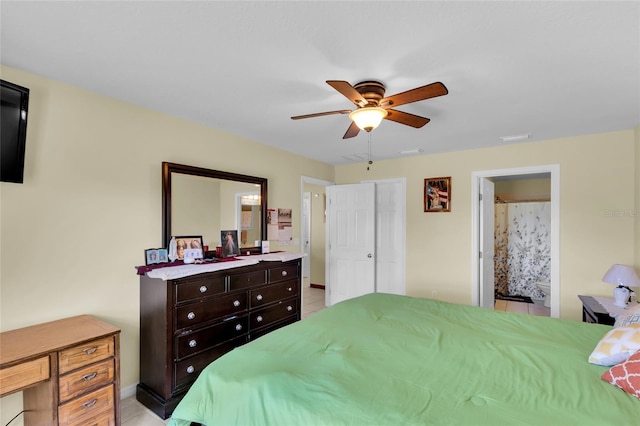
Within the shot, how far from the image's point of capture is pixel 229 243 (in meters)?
3.15

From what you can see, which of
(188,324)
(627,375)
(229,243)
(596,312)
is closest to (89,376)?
(188,324)

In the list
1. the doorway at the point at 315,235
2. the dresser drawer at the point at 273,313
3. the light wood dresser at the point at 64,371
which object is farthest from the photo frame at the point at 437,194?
the light wood dresser at the point at 64,371

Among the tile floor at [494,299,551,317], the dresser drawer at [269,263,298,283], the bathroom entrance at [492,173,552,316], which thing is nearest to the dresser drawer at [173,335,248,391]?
the dresser drawer at [269,263,298,283]

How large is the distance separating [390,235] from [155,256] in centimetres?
329

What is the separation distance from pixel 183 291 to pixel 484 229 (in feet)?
12.2

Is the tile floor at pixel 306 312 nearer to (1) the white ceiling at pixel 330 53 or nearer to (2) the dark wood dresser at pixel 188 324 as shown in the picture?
(2) the dark wood dresser at pixel 188 324

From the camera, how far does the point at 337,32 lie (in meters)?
1.52

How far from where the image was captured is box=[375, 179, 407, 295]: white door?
4.53 meters

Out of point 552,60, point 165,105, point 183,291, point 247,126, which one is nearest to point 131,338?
point 183,291

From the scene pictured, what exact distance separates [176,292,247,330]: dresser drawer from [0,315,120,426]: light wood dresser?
0.46 meters

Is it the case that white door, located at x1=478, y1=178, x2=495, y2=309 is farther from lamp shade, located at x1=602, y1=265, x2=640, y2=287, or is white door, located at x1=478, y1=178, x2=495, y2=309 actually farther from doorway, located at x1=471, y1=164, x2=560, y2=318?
lamp shade, located at x1=602, y1=265, x2=640, y2=287

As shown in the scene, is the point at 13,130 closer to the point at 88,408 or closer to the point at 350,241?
the point at 88,408

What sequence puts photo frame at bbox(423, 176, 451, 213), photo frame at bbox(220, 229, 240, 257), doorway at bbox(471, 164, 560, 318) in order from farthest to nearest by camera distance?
photo frame at bbox(423, 176, 451, 213), doorway at bbox(471, 164, 560, 318), photo frame at bbox(220, 229, 240, 257)

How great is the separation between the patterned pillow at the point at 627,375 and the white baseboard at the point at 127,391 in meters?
3.07
